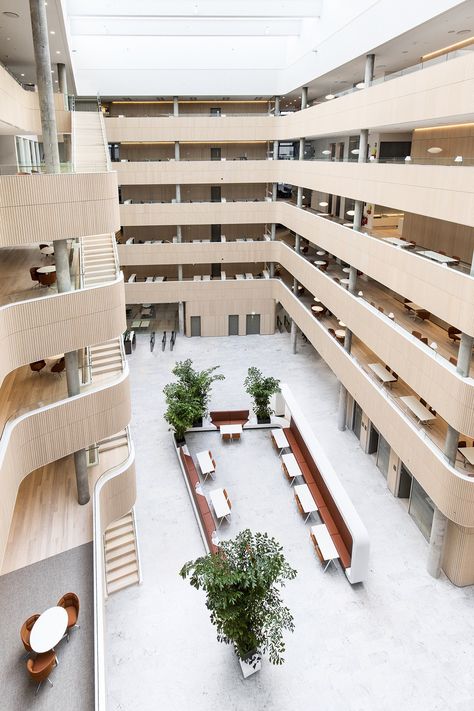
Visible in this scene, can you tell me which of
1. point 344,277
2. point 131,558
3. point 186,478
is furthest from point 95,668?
point 344,277

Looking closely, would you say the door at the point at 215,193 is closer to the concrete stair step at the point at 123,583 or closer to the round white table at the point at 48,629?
the concrete stair step at the point at 123,583

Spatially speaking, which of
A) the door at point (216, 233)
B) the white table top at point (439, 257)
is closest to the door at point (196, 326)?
the door at point (216, 233)

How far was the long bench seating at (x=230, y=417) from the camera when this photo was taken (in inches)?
885

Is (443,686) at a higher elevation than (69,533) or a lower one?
lower

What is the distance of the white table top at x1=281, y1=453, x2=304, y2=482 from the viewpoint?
61.6ft

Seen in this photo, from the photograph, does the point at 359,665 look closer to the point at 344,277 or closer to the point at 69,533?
the point at 69,533

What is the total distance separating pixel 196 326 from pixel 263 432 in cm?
1323

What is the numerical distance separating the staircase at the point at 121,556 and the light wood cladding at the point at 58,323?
6.26 meters

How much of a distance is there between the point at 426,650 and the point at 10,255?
1655 cm

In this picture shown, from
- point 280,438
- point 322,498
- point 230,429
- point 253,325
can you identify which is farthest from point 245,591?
point 253,325

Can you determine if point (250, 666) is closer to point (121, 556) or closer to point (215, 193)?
point (121, 556)

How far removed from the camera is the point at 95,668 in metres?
9.32

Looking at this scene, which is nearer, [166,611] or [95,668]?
[95,668]

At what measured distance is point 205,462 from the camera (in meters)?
19.3
